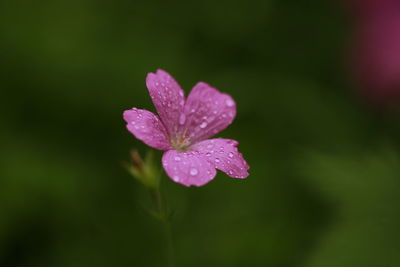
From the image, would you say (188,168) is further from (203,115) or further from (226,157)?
(203,115)

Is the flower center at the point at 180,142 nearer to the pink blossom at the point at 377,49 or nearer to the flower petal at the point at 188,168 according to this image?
the flower petal at the point at 188,168

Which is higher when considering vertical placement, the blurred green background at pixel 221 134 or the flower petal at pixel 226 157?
the flower petal at pixel 226 157

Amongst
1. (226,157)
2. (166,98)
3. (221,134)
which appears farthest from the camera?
(221,134)

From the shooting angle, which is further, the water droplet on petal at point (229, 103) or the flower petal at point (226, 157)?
the water droplet on petal at point (229, 103)

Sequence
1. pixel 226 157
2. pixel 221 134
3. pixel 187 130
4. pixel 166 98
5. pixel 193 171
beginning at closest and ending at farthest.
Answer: pixel 193 171 < pixel 226 157 < pixel 166 98 < pixel 187 130 < pixel 221 134

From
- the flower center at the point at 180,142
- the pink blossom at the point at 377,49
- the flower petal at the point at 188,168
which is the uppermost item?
the pink blossom at the point at 377,49

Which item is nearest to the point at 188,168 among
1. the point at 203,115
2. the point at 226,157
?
the point at 226,157

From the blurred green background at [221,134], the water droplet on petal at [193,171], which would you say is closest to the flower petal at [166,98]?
the water droplet on petal at [193,171]

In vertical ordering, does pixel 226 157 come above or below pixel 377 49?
below

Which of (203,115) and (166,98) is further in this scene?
(203,115)
